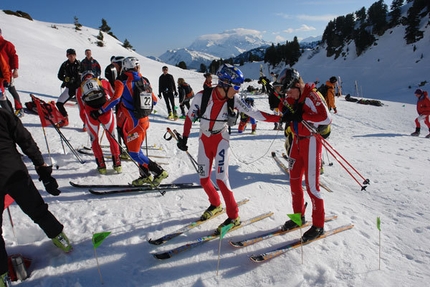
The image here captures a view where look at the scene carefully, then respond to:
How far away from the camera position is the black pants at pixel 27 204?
2.97 meters

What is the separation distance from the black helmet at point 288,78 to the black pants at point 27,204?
3900 mm

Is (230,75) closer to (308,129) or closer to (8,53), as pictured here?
(308,129)

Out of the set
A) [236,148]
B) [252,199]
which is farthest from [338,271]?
[236,148]

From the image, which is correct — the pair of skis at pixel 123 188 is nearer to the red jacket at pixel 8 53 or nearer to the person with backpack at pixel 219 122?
the person with backpack at pixel 219 122

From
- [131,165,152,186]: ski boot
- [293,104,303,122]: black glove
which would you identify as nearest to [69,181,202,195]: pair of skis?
[131,165,152,186]: ski boot

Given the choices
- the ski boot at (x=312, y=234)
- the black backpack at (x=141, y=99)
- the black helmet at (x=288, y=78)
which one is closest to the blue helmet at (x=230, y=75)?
the black helmet at (x=288, y=78)

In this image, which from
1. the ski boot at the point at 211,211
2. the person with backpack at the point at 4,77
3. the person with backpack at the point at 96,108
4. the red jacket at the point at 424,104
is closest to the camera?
the ski boot at the point at 211,211

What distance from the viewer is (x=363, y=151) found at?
983cm

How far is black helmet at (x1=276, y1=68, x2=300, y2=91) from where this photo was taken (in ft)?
14.0

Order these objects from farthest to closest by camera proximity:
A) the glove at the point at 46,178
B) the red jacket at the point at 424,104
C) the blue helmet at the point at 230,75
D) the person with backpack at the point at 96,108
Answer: the red jacket at the point at 424,104
the person with backpack at the point at 96,108
the blue helmet at the point at 230,75
the glove at the point at 46,178

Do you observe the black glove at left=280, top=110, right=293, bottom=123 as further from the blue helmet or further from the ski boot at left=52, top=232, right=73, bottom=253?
the ski boot at left=52, top=232, right=73, bottom=253

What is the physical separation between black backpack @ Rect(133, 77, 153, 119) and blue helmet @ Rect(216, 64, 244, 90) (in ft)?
6.99

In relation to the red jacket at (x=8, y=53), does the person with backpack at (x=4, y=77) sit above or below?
below

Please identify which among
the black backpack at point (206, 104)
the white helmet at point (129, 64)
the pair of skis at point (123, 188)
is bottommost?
the pair of skis at point (123, 188)
